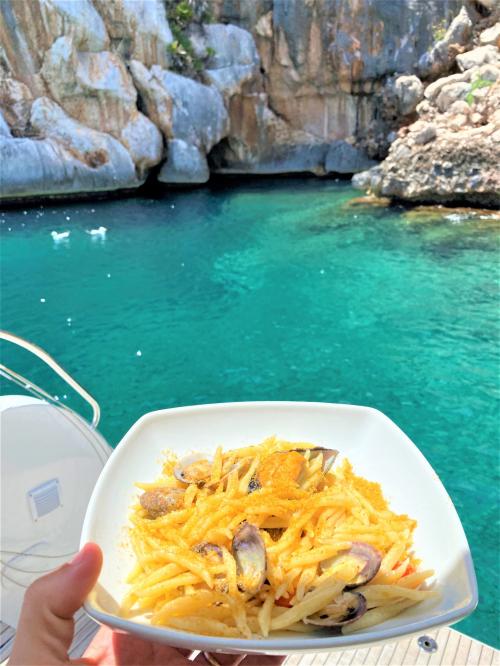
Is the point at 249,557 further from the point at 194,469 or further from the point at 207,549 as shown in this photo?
the point at 194,469

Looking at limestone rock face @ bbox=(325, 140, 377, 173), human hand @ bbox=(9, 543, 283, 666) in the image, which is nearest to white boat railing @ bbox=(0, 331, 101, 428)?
human hand @ bbox=(9, 543, 283, 666)

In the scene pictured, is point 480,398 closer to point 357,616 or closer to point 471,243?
point 357,616

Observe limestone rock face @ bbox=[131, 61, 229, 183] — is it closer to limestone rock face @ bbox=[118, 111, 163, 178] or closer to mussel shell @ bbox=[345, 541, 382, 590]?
limestone rock face @ bbox=[118, 111, 163, 178]

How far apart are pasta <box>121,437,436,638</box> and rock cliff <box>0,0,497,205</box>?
15583mm

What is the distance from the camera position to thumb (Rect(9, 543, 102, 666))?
1209mm

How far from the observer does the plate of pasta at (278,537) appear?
1.16 m

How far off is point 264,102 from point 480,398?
20332 mm

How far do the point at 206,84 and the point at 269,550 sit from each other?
22.8 meters

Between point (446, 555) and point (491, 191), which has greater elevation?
point (446, 555)

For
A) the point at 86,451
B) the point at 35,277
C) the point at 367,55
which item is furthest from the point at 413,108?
the point at 86,451

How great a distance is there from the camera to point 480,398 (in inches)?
263

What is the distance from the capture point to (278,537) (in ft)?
4.54

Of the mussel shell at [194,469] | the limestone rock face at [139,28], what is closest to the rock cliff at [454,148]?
the limestone rock face at [139,28]

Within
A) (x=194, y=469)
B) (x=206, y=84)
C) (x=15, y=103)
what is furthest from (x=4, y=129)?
(x=194, y=469)
